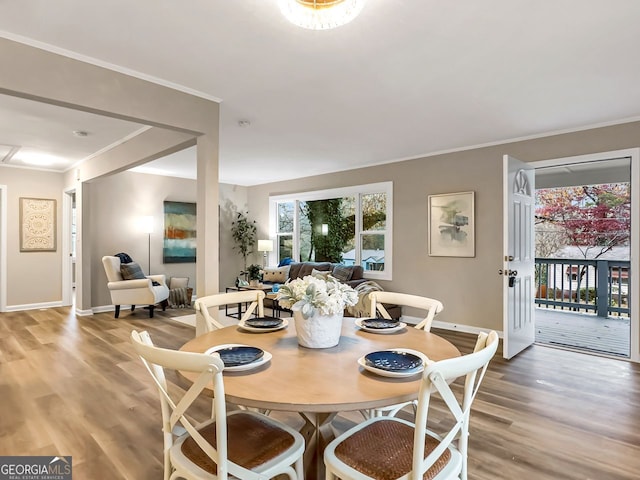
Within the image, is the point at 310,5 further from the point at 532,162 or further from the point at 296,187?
the point at 296,187

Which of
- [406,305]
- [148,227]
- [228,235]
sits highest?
[148,227]

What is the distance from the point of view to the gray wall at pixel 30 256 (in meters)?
6.13

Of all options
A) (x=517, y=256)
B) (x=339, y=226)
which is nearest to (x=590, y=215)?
(x=517, y=256)

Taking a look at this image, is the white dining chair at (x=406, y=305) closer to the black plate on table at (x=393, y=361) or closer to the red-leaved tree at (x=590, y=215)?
the black plate on table at (x=393, y=361)

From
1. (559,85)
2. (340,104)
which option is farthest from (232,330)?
(559,85)

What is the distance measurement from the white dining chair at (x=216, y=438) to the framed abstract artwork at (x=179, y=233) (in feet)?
19.8

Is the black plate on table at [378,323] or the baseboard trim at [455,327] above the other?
the black plate on table at [378,323]

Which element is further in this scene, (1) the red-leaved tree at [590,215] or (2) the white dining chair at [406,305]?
(1) the red-leaved tree at [590,215]

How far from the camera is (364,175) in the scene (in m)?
6.07

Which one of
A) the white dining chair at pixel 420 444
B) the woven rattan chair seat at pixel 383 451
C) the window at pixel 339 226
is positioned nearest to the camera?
the white dining chair at pixel 420 444

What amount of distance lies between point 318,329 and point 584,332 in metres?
5.11

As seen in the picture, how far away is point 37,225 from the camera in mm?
6402

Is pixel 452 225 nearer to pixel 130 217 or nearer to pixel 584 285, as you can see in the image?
pixel 584 285

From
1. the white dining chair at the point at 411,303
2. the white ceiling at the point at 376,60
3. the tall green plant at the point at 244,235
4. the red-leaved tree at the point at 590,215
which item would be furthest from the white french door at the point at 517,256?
the tall green plant at the point at 244,235
